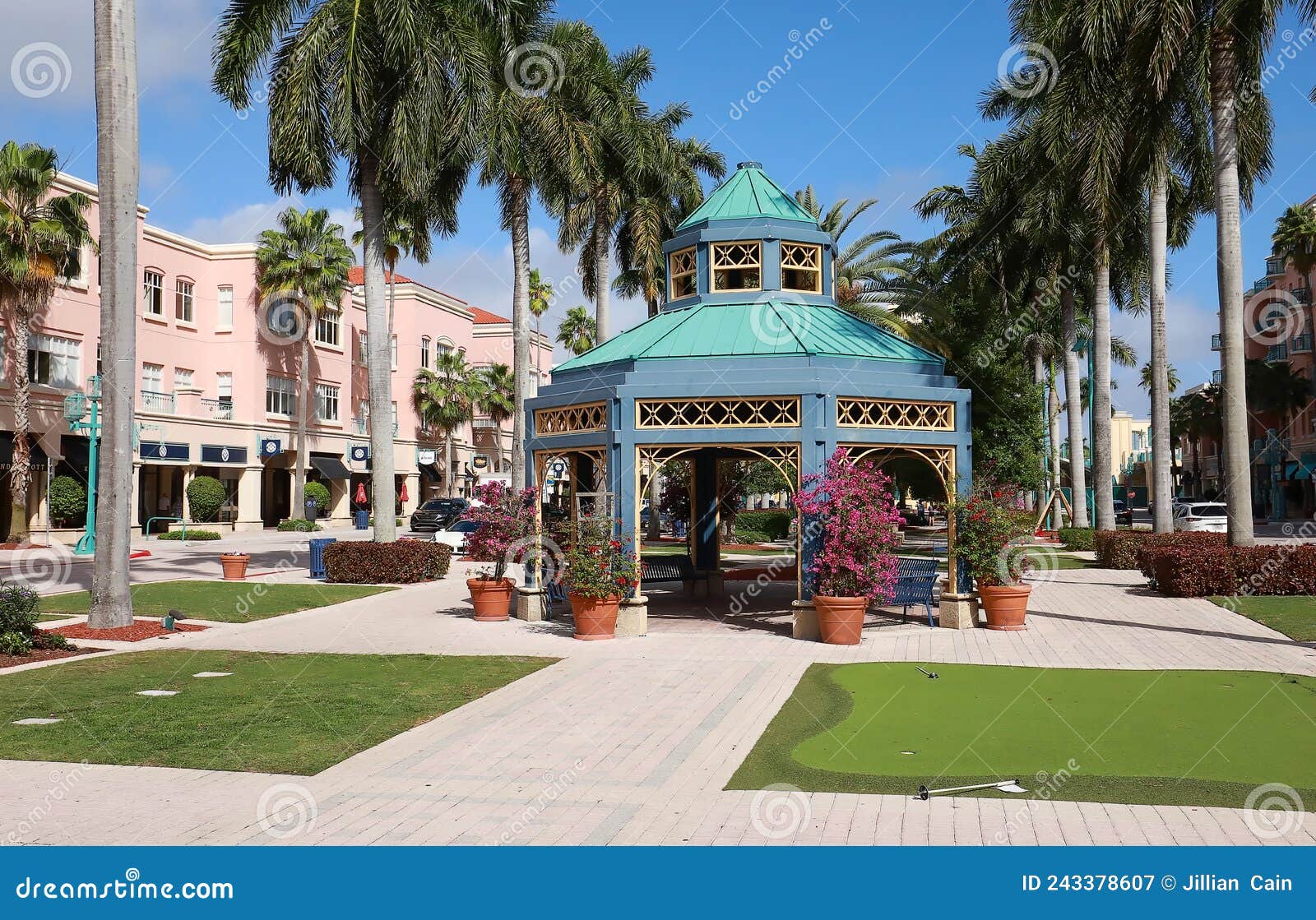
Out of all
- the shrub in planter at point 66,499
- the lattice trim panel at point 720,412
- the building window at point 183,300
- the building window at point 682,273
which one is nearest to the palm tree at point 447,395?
the building window at point 183,300

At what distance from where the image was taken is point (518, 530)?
17.8m

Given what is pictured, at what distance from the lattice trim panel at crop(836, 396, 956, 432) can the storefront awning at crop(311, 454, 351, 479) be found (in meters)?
44.0

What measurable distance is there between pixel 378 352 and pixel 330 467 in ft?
108

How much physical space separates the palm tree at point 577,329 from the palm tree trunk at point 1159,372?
38.4 metres

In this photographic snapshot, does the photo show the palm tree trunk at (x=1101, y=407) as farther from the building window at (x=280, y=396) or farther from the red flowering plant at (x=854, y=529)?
the building window at (x=280, y=396)

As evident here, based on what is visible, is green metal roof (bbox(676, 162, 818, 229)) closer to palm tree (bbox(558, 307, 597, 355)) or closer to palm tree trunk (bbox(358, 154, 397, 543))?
palm tree trunk (bbox(358, 154, 397, 543))

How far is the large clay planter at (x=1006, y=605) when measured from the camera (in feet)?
52.7

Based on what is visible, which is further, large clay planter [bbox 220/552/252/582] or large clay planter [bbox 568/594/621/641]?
large clay planter [bbox 220/552/252/582]

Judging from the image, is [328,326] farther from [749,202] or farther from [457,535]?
[749,202]

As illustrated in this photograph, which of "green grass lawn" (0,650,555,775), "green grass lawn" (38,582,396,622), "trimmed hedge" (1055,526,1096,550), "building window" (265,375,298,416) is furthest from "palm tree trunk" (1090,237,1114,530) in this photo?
"building window" (265,375,298,416)

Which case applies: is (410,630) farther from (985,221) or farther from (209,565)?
(985,221)

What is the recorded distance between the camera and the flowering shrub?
1595cm

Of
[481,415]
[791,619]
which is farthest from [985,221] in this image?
[481,415]

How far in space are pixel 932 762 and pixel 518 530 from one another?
10579 mm
